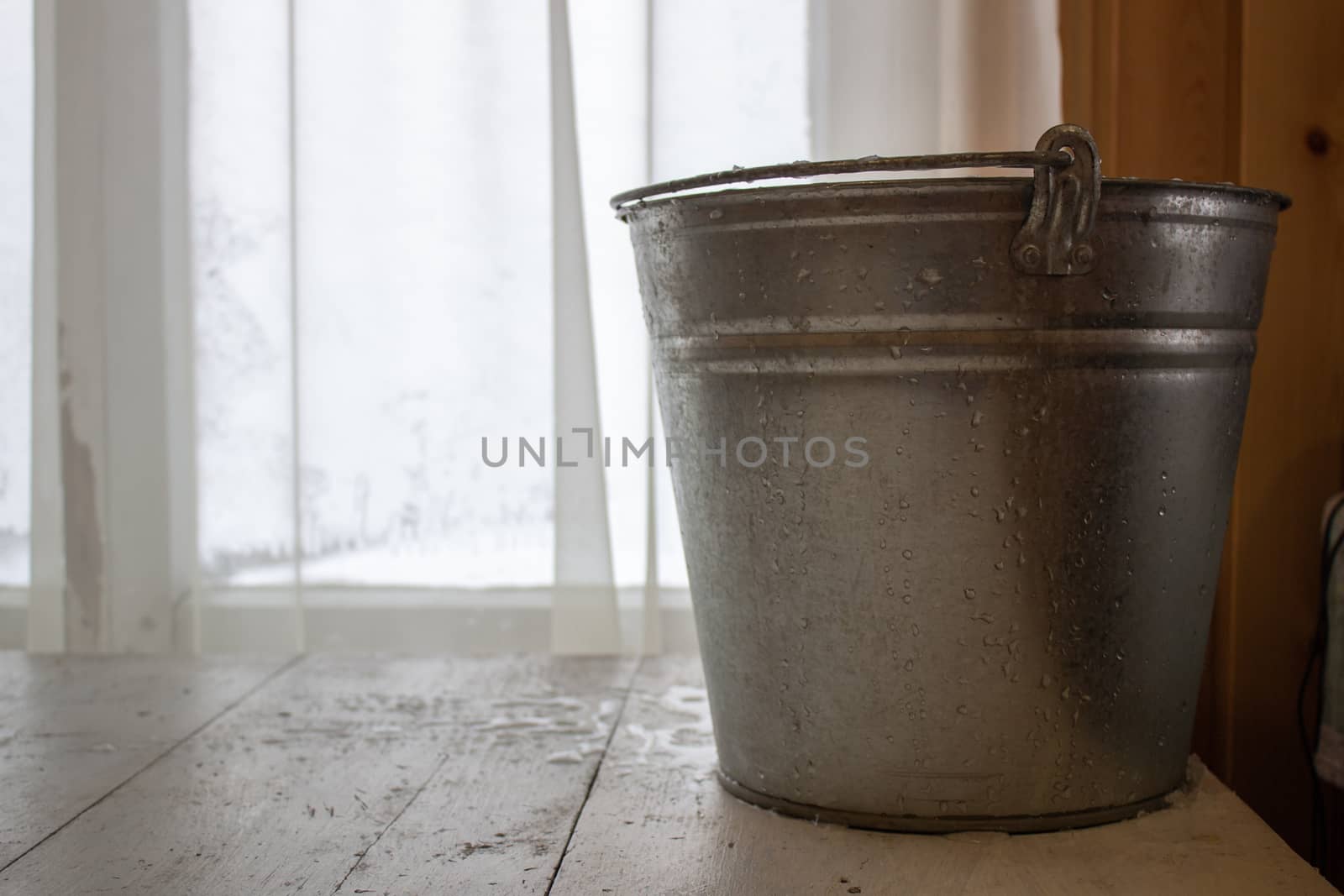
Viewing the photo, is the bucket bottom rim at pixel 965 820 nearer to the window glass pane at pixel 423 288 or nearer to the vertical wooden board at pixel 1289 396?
the vertical wooden board at pixel 1289 396

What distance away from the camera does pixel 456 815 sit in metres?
0.89

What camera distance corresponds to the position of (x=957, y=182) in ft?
2.48

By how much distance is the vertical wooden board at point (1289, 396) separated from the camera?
1152 millimetres

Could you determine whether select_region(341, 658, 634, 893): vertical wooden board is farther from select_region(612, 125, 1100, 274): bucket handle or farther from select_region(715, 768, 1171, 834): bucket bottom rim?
select_region(612, 125, 1100, 274): bucket handle

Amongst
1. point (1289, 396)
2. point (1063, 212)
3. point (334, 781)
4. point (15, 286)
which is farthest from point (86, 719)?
point (1289, 396)

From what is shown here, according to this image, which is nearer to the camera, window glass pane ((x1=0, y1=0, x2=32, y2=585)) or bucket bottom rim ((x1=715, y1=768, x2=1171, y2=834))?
bucket bottom rim ((x1=715, y1=768, x2=1171, y2=834))

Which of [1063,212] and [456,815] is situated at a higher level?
[1063,212]

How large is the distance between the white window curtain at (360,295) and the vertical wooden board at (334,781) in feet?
0.79

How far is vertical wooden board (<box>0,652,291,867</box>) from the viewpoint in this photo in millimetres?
925

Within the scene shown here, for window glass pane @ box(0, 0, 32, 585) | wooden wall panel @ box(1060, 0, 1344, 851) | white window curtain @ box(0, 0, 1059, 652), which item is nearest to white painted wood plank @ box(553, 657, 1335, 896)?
wooden wall panel @ box(1060, 0, 1344, 851)

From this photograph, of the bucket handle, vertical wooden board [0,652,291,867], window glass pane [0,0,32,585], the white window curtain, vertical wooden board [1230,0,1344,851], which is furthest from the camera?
window glass pane [0,0,32,585]

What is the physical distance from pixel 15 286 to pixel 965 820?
1.43m

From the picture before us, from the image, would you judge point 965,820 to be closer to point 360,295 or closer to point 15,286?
point 360,295

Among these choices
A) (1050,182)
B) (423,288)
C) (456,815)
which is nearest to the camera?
(1050,182)
